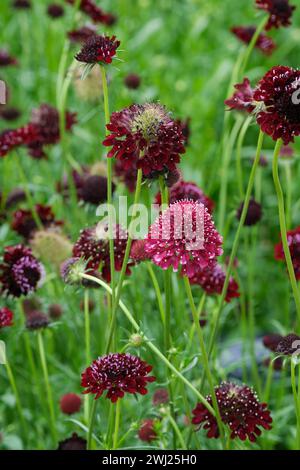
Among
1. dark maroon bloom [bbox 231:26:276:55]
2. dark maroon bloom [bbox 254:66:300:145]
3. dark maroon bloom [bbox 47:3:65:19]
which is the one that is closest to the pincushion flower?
dark maroon bloom [bbox 254:66:300:145]

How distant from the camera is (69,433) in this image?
1531 millimetres

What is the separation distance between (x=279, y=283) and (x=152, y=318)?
0.74 metres

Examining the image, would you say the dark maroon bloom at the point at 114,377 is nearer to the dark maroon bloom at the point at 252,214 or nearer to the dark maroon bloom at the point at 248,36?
the dark maroon bloom at the point at 252,214

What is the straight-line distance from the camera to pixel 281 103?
896 millimetres

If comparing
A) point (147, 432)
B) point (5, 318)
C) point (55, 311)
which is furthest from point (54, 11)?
point (147, 432)

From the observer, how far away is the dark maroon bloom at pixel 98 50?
0.97 m

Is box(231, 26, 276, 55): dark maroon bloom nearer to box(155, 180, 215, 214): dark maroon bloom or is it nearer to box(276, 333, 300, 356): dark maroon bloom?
box(155, 180, 215, 214): dark maroon bloom

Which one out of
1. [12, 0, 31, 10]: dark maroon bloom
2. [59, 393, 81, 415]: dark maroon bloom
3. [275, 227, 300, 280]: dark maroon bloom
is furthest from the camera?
[12, 0, 31, 10]: dark maroon bloom

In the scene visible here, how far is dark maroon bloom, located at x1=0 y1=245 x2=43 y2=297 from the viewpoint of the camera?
1.25 metres

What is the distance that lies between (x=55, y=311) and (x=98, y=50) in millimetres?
745

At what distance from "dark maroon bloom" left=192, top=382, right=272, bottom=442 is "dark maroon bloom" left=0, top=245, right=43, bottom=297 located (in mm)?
351

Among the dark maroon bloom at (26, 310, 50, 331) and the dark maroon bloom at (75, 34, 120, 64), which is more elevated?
the dark maroon bloom at (75, 34, 120, 64)

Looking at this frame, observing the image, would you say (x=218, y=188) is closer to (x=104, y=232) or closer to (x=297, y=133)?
(x=104, y=232)

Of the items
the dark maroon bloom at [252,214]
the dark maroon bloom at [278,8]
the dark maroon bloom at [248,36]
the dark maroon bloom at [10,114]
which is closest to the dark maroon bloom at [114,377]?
the dark maroon bloom at [252,214]
